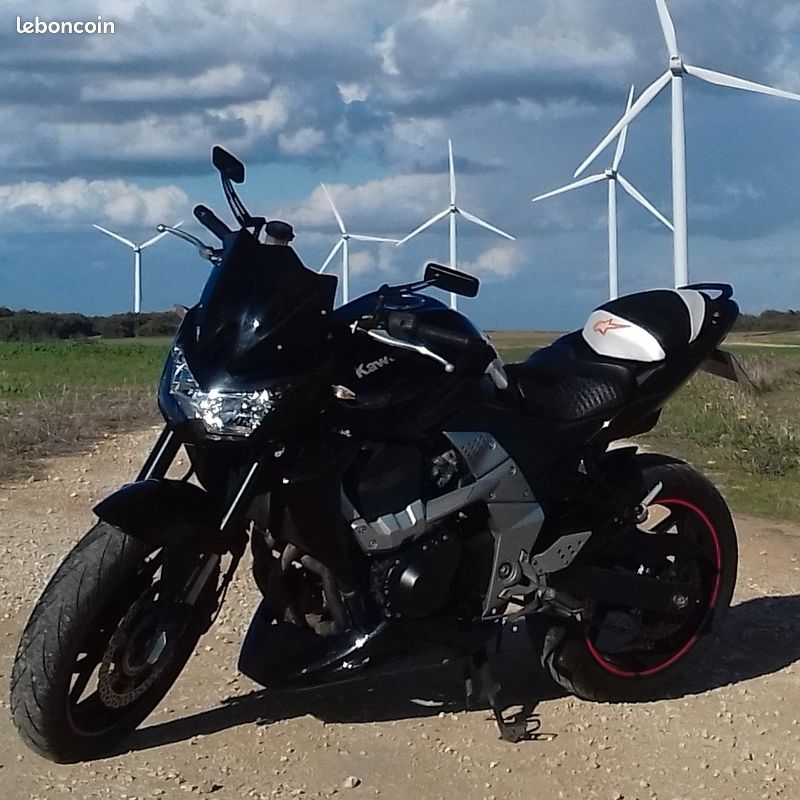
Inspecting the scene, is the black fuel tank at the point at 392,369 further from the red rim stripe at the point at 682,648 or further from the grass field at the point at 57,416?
the grass field at the point at 57,416

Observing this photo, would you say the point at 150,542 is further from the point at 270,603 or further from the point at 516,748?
the point at 516,748

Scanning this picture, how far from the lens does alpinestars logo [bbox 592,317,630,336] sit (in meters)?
4.92

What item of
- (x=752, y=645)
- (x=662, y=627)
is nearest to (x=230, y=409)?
(x=662, y=627)

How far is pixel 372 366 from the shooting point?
414 cm

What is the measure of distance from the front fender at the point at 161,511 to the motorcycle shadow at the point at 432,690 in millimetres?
675

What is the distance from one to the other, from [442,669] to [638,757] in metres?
0.96

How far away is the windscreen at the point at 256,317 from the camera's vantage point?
12.7 ft

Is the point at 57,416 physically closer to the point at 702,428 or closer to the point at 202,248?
the point at 702,428

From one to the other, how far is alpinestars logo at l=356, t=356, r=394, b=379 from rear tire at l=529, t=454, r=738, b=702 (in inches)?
49.2

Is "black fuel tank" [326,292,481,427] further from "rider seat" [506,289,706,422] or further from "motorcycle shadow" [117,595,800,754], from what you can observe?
"motorcycle shadow" [117,595,800,754]

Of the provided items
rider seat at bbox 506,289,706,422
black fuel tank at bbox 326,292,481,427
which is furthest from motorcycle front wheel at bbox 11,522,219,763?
rider seat at bbox 506,289,706,422

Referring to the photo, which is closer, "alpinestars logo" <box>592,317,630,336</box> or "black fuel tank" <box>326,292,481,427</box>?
"black fuel tank" <box>326,292,481,427</box>

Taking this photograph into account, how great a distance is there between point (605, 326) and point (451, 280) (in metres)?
0.98

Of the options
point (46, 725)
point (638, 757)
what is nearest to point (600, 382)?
point (638, 757)
